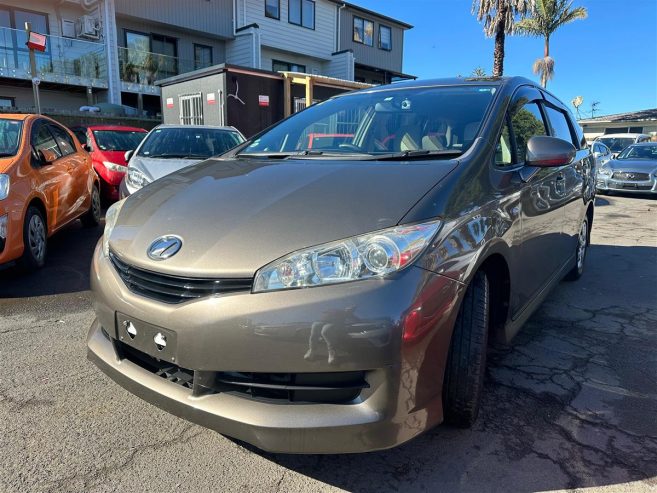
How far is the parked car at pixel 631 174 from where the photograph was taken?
40.1 ft

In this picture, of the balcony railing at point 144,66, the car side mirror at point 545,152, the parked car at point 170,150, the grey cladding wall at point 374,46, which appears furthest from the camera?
the grey cladding wall at point 374,46

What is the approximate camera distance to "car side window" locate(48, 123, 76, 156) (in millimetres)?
5933

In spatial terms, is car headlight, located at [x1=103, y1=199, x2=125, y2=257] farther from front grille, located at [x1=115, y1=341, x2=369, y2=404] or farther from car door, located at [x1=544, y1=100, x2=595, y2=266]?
car door, located at [x1=544, y1=100, x2=595, y2=266]

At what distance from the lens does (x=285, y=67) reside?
23.2 meters

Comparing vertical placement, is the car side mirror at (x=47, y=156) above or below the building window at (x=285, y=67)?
below

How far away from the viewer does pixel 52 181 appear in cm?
514

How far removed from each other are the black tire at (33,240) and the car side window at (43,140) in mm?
772

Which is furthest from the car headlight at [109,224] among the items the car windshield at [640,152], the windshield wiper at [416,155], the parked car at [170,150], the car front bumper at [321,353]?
the car windshield at [640,152]

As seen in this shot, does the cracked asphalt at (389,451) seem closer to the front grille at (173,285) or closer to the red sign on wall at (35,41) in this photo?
the front grille at (173,285)

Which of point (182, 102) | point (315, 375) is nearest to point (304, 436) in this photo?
point (315, 375)

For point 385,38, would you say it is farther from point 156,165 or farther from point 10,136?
point 10,136

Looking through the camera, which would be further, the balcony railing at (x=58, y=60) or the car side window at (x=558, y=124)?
the balcony railing at (x=58, y=60)

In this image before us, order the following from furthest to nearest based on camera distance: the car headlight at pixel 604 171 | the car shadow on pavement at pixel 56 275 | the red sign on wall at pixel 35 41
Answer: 1. the car headlight at pixel 604 171
2. the red sign on wall at pixel 35 41
3. the car shadow on pavement at pixel 56 275

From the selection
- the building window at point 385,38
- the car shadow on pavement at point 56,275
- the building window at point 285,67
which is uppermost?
the building window at point 385,38
